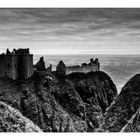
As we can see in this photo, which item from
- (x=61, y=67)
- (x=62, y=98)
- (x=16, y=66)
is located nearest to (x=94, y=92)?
(x=62, y=98)

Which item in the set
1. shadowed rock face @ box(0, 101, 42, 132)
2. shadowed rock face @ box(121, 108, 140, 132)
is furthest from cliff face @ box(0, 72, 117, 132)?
shadowed rock face @ box(121, 108, 140, 132)

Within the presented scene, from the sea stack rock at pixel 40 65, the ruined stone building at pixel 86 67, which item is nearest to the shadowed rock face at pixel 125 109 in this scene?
the ruined stone building at pixel 86 67

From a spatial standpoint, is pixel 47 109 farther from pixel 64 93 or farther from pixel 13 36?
pixel 13 36

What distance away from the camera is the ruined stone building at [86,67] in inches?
657

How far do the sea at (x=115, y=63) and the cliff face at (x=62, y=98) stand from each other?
0.21m

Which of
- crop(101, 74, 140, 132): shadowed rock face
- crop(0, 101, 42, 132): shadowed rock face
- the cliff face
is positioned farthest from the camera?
the cliff face

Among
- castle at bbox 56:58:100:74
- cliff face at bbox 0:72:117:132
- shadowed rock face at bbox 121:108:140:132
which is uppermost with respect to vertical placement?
castle at bbox 56:58:100:74

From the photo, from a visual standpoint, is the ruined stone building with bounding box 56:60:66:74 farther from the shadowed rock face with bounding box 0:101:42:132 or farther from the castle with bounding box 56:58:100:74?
the shadowed rock face with bounding box 0:101:42:132

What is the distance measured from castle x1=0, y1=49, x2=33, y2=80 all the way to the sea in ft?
0.76

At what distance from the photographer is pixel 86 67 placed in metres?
16.7

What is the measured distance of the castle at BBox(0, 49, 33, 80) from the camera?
16.6 m

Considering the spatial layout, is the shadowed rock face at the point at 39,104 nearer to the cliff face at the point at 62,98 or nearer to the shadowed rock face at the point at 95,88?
the cliff face at the point at 62,98

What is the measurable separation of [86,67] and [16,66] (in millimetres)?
1689
